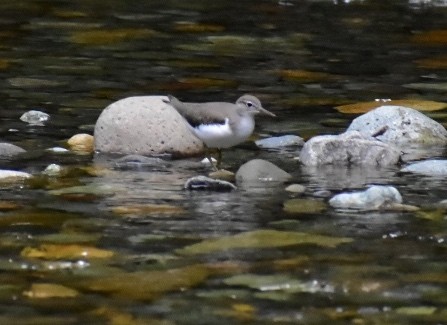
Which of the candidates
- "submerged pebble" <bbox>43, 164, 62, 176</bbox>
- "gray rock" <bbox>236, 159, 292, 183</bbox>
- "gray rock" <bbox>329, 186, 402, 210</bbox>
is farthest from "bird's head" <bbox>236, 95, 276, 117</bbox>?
"gray rock" <bbox>329, 186, 402, 210</bbox>

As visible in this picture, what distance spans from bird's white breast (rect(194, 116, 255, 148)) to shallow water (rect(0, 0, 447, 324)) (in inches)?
9.3

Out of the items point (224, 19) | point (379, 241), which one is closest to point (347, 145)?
point (379, 241)

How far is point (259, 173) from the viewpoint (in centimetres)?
870

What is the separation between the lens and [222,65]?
13.4 meters

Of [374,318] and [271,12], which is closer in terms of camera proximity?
[374,318]

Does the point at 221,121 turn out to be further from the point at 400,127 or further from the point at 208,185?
the point at 400,127

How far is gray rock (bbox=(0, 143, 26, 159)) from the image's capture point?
944cm

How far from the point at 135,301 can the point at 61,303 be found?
331mm

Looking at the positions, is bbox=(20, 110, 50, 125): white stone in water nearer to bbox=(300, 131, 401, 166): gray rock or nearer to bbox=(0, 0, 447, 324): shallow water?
bbox=(0, 0, 447, 324): shallow water

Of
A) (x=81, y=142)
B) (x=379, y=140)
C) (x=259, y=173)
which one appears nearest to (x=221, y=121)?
(x=259, y=173)

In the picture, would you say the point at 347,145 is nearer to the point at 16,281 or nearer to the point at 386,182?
the point at 386,182

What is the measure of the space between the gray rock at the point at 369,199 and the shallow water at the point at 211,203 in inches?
5.1

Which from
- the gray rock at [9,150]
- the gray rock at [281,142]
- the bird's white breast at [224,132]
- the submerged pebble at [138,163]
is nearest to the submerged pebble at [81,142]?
the gray rock at [9,150]

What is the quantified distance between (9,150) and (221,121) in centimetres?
162
